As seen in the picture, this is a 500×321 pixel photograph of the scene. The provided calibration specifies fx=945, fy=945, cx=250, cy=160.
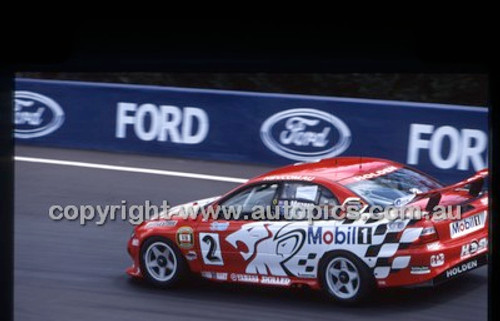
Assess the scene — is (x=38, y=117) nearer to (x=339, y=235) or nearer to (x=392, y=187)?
(x=339, y=235)

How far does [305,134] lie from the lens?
10.7 m

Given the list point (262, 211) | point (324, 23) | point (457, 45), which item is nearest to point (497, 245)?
point (457, 45)

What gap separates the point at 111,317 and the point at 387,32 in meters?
4.45

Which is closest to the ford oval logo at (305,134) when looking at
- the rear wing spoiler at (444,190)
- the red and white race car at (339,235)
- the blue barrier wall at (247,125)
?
→ the blue barrier wall at (247,125)

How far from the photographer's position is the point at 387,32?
3.85 metres

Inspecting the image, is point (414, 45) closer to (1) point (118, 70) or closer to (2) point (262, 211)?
(1) point (118, 70)

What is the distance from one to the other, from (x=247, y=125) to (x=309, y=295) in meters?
4.48

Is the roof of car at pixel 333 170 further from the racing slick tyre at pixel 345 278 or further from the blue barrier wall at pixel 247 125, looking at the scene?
the blue barrier wall at pixel 247 125

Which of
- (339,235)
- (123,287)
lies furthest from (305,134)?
(339,235)

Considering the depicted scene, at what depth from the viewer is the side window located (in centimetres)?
769

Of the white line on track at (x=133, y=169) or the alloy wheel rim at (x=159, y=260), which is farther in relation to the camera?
the white line on track at (x=133, y=169)

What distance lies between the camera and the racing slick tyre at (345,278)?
7.17 m

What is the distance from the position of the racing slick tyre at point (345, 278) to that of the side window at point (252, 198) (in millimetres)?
738

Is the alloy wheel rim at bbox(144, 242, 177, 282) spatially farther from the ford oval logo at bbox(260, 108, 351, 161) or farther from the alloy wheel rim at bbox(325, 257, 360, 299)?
the ford oval logo at bbox(260, 108, 351, 161)
